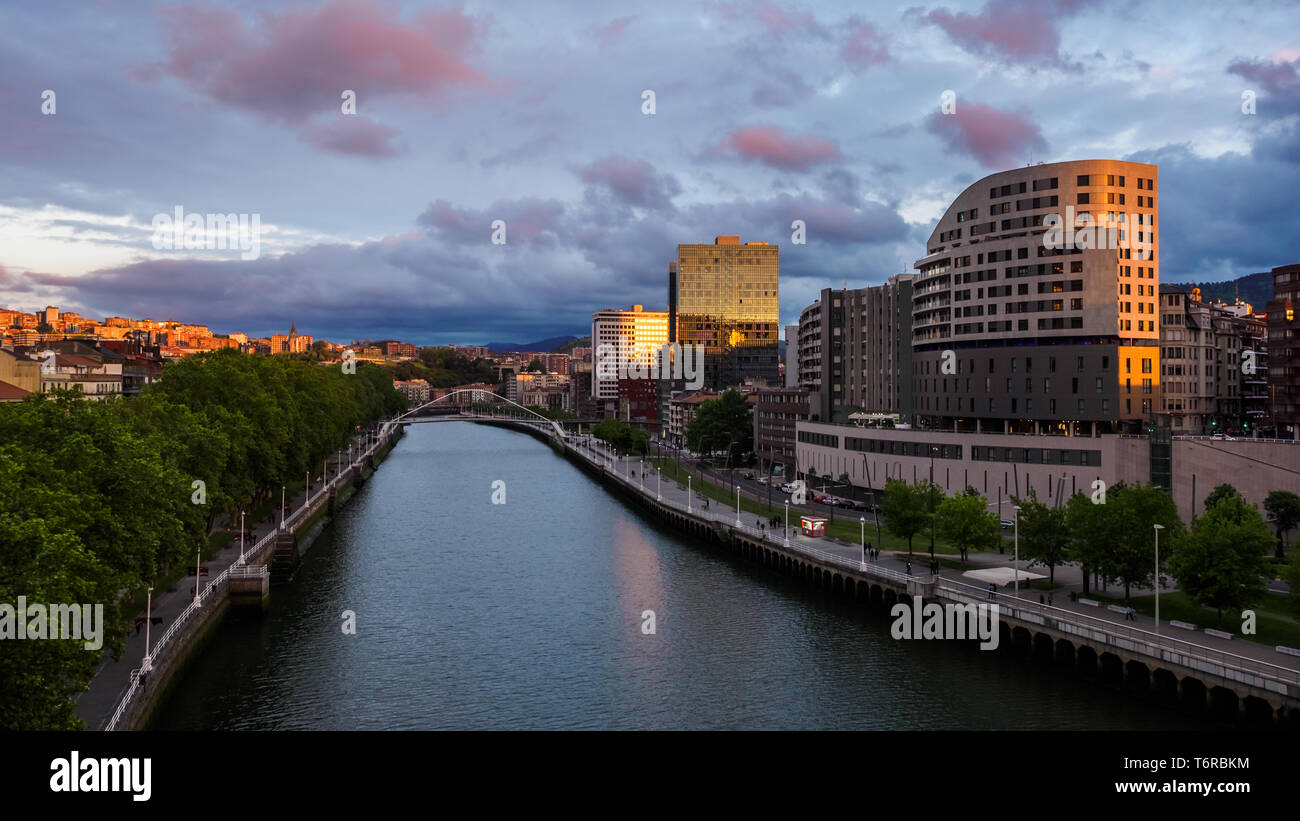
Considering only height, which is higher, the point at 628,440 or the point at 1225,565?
the point at 628,440

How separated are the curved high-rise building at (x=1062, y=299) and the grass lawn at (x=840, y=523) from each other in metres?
19.2

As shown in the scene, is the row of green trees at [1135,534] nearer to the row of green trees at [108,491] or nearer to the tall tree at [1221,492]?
the tall tree at [1221,492]

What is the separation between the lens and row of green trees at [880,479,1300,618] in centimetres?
3753

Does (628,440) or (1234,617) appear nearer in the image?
(1234,617)

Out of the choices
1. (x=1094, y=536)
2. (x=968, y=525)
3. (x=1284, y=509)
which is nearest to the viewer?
(x=1094, y=536)

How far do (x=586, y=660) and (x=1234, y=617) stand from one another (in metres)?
27.9

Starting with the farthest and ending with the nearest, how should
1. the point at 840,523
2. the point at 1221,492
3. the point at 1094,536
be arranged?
the point at 840,523 < the point at 1221,492 < the point at 1094,536

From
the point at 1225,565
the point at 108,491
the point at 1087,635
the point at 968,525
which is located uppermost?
the point at 108,491

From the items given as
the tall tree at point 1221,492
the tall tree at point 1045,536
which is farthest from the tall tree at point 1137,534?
the tall tree at point 1221,492

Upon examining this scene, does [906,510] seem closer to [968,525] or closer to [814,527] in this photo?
[968,525]

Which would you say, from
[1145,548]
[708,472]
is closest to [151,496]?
[1145,548]

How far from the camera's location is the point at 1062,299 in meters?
82.5

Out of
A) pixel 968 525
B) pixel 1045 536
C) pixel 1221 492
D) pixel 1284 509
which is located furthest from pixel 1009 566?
pixel 1284 509

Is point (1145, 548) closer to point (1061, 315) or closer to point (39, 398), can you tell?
point (1061, 315)
